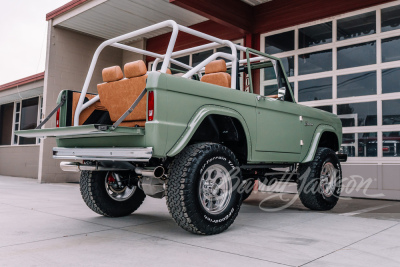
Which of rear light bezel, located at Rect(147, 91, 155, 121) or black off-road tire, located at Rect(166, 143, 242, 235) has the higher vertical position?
rear light bezel, located at Rect(147, 91, 155, 121)

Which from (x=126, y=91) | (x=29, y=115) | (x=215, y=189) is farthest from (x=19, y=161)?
(x=215, y=189)

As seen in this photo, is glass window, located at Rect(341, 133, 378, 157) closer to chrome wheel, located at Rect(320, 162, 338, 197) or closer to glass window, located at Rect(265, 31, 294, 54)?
chrome wheel, located at Rect(320, 162, 338, 197)

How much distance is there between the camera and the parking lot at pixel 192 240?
306cm

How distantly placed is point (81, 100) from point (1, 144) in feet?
45.8

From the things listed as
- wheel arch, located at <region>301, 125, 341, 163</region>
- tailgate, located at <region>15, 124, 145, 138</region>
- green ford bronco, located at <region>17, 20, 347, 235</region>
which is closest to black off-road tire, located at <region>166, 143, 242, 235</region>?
green ford bronco, located at <region>17, 20, 347, 235</region>

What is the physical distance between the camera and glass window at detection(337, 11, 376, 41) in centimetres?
826

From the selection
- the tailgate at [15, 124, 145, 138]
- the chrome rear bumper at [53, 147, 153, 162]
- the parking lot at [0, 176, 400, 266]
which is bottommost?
the parking lot at [0, 176, 400, 266]

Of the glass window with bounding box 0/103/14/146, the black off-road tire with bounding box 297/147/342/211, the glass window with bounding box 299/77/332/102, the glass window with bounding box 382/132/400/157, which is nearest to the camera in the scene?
the black off-road tire with bounding box 297/147/342/211

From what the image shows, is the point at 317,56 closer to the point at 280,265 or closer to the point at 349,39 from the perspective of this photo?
the point at 349,39

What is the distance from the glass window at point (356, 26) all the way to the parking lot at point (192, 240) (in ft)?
14.2

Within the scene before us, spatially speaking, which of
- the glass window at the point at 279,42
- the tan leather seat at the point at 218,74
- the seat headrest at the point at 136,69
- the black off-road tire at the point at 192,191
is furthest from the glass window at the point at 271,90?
the seat headrest at the point at 136,69

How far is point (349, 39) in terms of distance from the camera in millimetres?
8508

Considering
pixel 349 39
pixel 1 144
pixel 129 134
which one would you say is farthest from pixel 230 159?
pixel 1 144

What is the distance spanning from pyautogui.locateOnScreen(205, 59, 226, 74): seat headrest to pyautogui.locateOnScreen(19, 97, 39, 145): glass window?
1154cm
